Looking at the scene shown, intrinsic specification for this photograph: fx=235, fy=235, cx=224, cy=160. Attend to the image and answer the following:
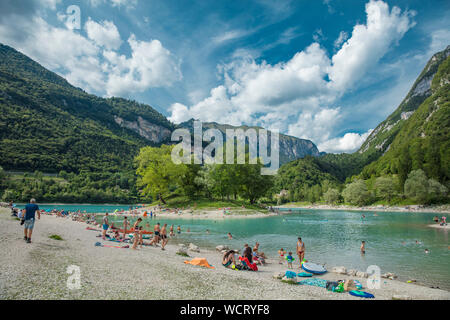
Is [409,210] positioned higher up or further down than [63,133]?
further down

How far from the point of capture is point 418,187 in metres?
98.3

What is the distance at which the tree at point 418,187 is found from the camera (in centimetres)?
9769

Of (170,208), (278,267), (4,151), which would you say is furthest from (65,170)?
(278,267)

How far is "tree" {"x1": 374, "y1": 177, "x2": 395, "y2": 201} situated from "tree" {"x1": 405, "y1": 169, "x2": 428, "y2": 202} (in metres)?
15.4

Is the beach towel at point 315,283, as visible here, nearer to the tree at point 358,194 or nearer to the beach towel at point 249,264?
the beach towel at point 249,264

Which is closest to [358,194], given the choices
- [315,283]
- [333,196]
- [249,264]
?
[333,196]

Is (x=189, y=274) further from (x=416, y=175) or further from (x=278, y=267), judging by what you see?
(x=416, y=175)

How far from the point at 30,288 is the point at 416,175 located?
13105 cm

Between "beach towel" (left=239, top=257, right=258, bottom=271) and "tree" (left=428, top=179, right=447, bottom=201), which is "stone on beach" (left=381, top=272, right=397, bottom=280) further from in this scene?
"tree" (left=428, top=179, right=447, bottom=201)

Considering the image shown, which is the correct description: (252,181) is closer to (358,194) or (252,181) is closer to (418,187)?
(418,187)

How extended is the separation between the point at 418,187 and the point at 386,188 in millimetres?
21821

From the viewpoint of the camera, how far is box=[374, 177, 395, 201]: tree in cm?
11925

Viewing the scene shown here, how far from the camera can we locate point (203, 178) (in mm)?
74750

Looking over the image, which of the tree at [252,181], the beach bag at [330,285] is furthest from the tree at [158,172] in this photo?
the beach bag at [330,285]
